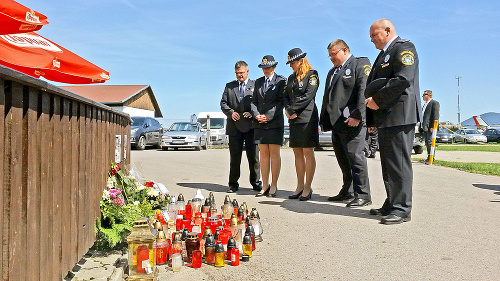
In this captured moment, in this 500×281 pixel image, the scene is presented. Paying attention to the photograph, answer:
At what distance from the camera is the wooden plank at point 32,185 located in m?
2.43

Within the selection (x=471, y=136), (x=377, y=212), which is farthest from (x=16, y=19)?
(x=471, y=136)

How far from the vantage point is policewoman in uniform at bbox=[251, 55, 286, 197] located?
7312mm

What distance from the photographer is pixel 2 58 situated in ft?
16.4

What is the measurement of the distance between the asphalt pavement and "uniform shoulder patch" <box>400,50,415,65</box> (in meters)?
1.83

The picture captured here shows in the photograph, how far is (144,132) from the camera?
23547 millimetres

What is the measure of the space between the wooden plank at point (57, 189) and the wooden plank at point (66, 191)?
0.21 feet

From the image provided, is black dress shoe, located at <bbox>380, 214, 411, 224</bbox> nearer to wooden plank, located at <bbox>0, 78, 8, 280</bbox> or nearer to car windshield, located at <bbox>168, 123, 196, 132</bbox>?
wooden plank, located at <bbox>0, 78, 8, 280</bbox>

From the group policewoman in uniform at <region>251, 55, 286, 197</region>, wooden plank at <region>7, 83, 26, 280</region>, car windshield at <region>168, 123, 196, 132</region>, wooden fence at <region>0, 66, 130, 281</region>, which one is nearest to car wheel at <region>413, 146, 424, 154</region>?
car windshield at <region>168, 123, 196, 132</region>

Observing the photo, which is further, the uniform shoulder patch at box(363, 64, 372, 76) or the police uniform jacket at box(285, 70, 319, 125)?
the police uniform jacket at box(285, 70, 319, 125)

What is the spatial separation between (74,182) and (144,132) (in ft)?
67.6

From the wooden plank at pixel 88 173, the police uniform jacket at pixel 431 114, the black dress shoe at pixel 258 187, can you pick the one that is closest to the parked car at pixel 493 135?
the police uniform jacket at pixel 431 114

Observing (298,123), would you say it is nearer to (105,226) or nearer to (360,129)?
(360,129)

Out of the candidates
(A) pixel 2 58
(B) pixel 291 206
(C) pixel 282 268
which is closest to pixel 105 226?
(C) pixel 282 268

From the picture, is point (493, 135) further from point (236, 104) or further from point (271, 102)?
point (271, 102)
